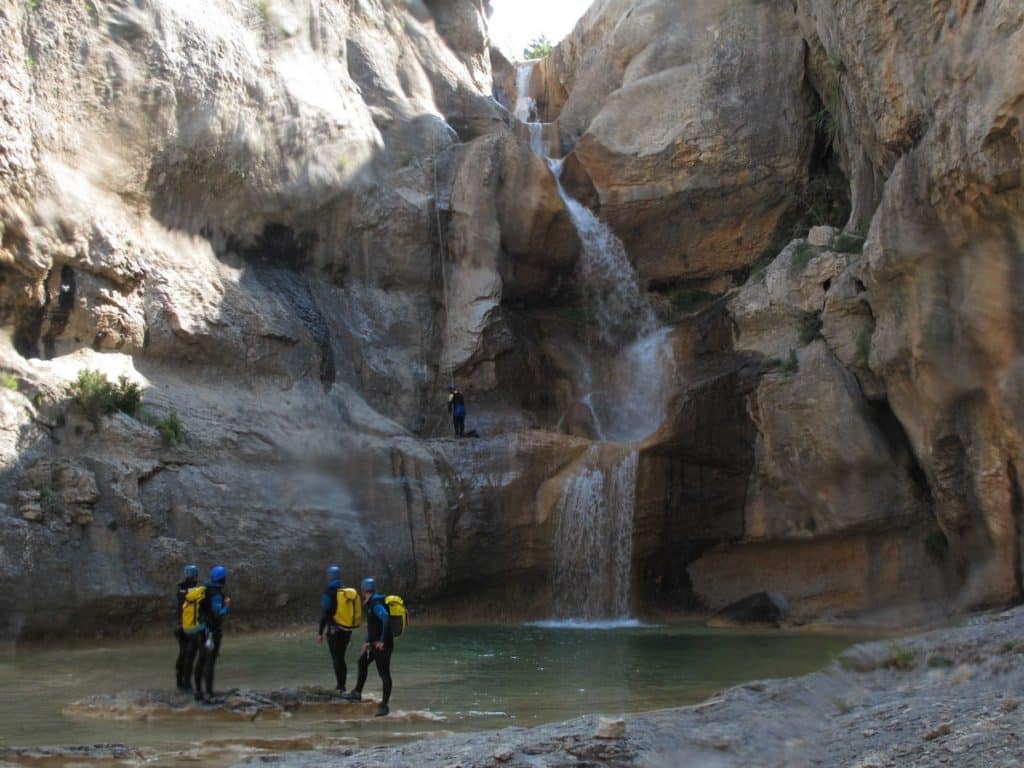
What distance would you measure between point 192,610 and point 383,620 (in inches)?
77.4

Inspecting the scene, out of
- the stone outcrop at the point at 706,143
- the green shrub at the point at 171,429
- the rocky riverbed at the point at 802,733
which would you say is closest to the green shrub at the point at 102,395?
the green shrub at the point at 171,429

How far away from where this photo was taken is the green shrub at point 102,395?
60.2 ft

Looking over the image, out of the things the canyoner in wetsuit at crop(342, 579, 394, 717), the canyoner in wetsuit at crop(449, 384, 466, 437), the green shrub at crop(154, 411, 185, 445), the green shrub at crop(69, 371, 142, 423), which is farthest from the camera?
the canyoner in wetsuit at crop(449, 384, 466, 437)

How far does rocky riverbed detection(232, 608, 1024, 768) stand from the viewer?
7.15 meters

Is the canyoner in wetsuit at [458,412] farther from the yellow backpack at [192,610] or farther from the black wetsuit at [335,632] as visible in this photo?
the yellow backpack at [192,610]

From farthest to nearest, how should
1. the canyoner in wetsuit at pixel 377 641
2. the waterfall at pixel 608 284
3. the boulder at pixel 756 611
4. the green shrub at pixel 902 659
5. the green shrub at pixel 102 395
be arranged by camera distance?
the waterfall at pixel 608 284 → the boulder at pixel 756 611 → the green shrub at pixel 102 395 → the canyoner in wetsuit at pixel 377 641 → the green shrub at pixel 902 659

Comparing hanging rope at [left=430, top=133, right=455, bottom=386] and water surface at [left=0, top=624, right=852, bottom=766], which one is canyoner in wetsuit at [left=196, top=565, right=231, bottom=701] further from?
hanging rope at [left=430, top=133, right=455, bottom=386]

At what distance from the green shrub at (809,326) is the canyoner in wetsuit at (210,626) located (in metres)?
14.0

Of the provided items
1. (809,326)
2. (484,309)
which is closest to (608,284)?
(484,309)

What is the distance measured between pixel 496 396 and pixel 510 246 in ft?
13.0

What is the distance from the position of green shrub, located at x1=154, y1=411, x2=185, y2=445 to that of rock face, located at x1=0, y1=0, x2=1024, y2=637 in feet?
0.27

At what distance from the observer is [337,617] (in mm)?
11992

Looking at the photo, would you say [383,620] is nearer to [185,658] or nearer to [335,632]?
[335,632]

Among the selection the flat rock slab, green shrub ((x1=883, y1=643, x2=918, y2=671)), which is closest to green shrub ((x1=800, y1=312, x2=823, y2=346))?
green shrub ((x1=883, y1=643, x2=918, y2=671))
